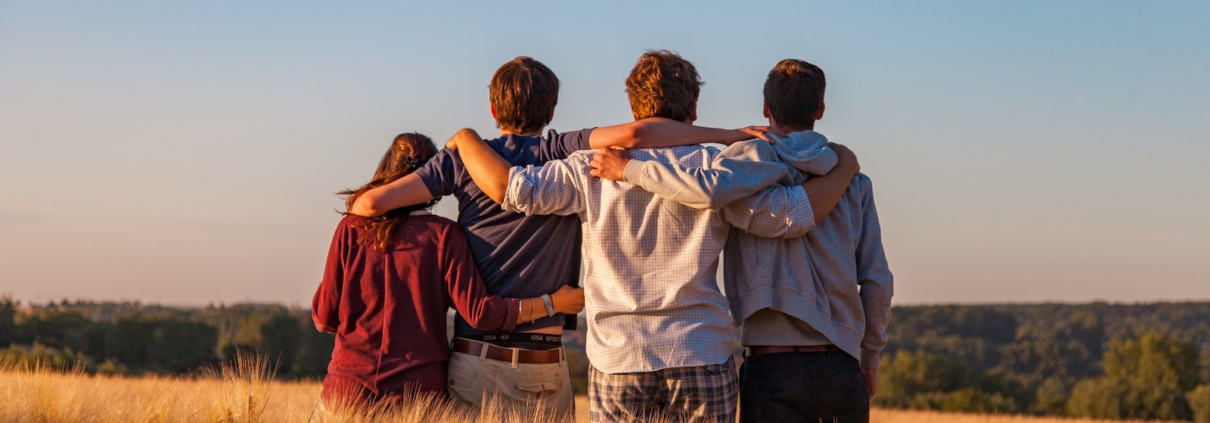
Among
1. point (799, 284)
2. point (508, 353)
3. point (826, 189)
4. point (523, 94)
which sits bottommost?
point (508, 353)

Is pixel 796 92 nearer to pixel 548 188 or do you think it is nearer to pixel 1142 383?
pixel 548 188

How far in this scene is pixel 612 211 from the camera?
4.62m

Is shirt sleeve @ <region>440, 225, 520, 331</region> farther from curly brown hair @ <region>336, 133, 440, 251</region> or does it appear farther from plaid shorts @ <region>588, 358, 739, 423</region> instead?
plaid shorts @ <region>588, 358, 739, 423</region>

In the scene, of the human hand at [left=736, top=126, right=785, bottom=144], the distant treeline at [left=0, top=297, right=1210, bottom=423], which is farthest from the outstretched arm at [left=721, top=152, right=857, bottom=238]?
the distant treeline at [left=0, top=297, right=1210, bottom=423]

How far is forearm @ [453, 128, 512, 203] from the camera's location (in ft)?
15.3

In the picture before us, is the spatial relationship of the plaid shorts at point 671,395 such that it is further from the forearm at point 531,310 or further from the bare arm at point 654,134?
the bare arm at point 654,134

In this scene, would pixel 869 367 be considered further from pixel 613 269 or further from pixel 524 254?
pixel 524 254

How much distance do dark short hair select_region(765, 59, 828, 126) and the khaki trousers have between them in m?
1.59

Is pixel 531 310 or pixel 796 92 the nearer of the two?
pixel 531 310

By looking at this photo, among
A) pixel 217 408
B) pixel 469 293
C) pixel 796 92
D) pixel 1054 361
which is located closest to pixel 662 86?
pixel 796 92

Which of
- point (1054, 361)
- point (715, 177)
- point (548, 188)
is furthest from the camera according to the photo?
point (1054, 361)

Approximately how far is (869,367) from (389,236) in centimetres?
239

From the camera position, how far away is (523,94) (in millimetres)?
4918

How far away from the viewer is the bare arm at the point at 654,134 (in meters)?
4.62
